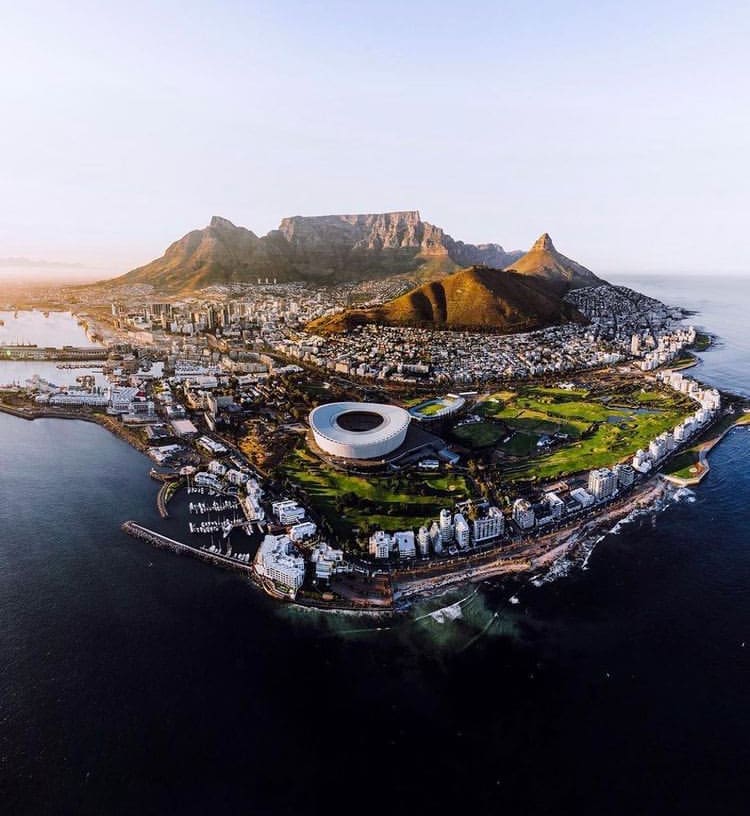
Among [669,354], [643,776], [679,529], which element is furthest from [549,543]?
[669,354]

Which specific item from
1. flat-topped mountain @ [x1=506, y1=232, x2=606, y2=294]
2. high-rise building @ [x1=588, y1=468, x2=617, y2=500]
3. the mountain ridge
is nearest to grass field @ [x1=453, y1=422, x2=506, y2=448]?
high-rise building @ [x1=588, y1=468, x2=617, y2=500]

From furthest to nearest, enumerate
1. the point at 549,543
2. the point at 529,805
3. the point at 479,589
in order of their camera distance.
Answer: the point at 549,543, the point at 479,589, the point at 529,805

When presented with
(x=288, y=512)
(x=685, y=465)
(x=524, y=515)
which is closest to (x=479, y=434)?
(x=524, y=515)

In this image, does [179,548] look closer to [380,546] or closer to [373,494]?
[380,546]

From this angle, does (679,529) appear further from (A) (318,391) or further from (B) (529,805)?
(A) (318,391)

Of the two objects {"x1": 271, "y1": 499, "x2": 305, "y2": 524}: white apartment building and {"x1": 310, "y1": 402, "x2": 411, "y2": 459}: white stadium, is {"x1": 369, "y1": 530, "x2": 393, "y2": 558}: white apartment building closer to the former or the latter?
{"x1": 271, "y1": 499, "x2": 305, "y2": 524}: white apartment building

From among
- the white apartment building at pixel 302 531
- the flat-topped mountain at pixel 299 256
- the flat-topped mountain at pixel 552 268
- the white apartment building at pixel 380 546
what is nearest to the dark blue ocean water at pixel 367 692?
the white apartment building at pixel 302 531
